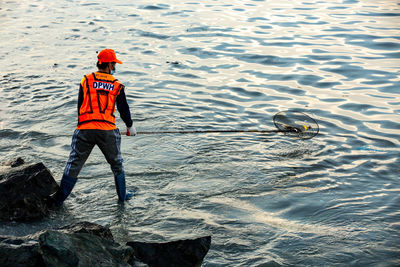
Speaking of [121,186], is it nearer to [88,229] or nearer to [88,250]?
[88,229]

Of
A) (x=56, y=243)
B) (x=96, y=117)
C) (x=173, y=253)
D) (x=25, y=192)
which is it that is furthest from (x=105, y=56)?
(x=56, y=243)

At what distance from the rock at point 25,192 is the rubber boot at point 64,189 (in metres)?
0.10

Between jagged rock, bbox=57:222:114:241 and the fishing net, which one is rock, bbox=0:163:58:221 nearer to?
jagged rock, bbox=57:222:114:241

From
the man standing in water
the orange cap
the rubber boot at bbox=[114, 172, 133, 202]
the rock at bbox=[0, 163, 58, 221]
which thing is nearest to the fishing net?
the rubber boot at bbox=[114, 172, 133, 202]

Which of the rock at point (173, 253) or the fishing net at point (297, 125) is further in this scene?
the fishing net at point (297, 125)

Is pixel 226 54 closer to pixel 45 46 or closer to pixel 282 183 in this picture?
pixel 45 46

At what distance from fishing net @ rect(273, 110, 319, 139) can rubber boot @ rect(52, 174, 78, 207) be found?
475cm

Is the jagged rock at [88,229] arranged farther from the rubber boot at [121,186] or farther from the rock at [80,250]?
the rubber boot at [121,186]

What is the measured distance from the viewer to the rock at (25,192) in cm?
668

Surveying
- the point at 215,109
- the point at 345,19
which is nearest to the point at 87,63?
the point at 215,109

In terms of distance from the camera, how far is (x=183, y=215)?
727cm

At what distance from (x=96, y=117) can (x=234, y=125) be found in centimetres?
474

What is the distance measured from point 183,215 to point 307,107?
620 cm

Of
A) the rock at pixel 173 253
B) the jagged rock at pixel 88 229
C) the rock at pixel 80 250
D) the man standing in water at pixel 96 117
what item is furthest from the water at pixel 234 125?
the rock at pixel 80 250
